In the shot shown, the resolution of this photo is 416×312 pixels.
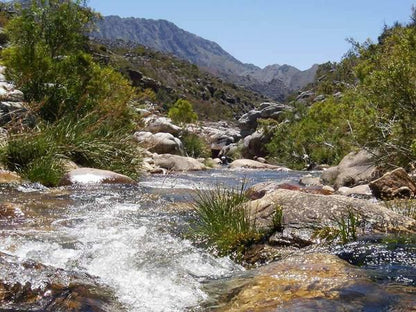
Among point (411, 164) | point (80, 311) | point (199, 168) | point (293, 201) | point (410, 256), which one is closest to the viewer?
point (80, 311)

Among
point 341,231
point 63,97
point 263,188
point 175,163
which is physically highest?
point 63,97

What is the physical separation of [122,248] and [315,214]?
103 inches

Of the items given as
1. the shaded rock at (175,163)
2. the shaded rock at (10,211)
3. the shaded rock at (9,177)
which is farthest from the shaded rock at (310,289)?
the shaded rock at (175,163)

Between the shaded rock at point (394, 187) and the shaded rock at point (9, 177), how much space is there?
315 inches

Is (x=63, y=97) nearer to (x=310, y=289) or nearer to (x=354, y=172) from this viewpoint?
(x=354, y=172)

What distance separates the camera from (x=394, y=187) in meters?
11.1

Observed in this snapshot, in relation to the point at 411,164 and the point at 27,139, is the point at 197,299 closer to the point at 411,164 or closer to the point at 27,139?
the point at 27,139

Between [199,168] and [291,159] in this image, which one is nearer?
[199,168]

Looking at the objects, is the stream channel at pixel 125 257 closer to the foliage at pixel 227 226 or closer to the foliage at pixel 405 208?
the foliage at pixel 227 226

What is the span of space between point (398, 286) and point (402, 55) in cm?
1277

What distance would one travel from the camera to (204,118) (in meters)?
87.2

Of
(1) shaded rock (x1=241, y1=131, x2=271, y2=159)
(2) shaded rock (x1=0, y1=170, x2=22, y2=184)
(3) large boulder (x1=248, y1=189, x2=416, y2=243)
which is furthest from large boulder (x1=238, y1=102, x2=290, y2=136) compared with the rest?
(3) large boulder (x1=248, y1=189, x2=416, y2=243)

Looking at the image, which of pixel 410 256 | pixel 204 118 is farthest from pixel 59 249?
pixel 204 118

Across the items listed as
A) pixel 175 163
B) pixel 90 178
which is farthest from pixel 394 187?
pixel 175 163
